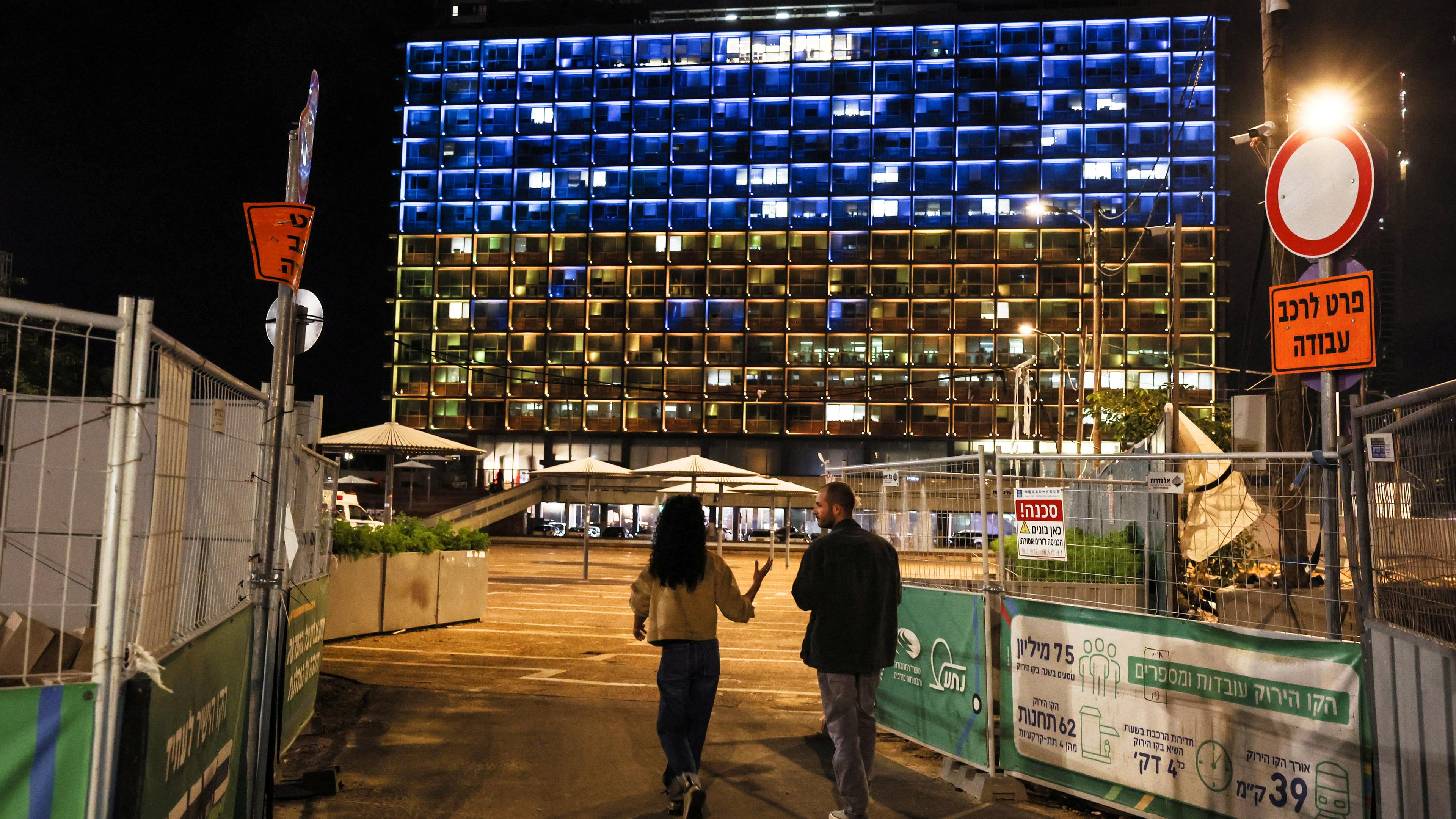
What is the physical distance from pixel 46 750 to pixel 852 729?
399cm

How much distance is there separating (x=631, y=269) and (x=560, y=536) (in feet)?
74.7

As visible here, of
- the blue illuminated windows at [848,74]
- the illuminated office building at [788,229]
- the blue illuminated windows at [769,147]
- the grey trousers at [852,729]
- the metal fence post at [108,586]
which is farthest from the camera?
the blue illuminated windows at [848,74]

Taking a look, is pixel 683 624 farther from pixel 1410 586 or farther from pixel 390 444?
pixel 390 444

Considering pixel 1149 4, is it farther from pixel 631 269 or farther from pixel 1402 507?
pixel 1402 507

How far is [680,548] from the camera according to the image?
637 cm

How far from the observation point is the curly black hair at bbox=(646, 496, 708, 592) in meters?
6.35

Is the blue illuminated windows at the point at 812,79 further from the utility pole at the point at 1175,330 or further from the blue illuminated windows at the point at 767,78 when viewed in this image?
the utility pole at the point at 1175,330

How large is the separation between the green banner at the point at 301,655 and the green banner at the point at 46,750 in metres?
3.23

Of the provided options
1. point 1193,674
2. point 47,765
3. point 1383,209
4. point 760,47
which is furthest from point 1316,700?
point 760,47

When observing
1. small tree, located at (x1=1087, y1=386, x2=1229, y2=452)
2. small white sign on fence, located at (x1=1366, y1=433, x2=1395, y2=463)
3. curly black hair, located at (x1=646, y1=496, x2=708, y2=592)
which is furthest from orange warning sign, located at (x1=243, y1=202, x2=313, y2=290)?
small tree, located at (x1=1087, y1=386, x2=1229, y2=452)

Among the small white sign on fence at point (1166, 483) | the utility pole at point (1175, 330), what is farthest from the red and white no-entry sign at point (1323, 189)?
the utility pole at point (1175, 330)

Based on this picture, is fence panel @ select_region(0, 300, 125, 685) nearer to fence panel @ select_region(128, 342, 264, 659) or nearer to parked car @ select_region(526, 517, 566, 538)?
fence panel @ select_region(128, 342, 264, 659)

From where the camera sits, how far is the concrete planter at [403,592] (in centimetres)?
1391

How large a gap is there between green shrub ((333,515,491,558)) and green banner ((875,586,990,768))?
7.24 meters
